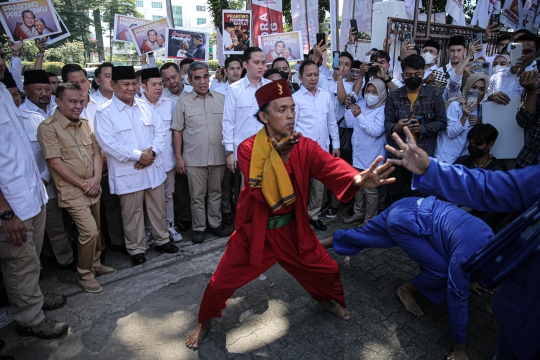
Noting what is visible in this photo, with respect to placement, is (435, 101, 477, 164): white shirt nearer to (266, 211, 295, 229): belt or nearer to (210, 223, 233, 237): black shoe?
(266, 211, 295, 229): belt

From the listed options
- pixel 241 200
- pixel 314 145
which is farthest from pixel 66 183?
pixel 314 145

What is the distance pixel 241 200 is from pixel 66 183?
195cm

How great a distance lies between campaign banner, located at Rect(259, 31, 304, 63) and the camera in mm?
6727

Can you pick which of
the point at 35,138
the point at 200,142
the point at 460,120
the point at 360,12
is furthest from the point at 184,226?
the point at 360,12

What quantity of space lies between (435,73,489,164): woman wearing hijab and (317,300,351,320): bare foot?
249 cm

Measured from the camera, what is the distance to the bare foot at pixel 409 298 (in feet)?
10.7

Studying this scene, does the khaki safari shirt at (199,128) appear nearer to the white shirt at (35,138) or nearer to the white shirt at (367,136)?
the white shirt at (35,138)

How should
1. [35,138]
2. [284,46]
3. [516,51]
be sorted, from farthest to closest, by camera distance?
[284,46] < [516,51] < [35,138]

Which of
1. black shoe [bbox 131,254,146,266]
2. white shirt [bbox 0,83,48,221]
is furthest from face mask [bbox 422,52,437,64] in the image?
white shirt [bbox 0,83,48,221]

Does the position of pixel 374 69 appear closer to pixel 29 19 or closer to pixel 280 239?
pixel 280 239

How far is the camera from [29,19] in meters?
5.30

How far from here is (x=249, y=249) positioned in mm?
2877

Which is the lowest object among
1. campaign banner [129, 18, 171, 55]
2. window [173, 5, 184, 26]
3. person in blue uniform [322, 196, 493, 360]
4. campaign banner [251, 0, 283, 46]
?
person in blue uniform [322, 196, 493, 360]

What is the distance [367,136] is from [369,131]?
14 cm
